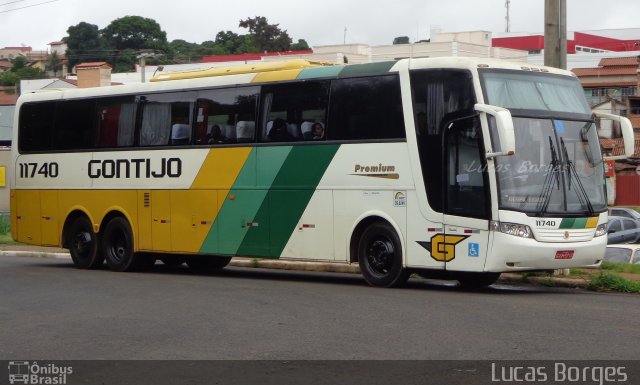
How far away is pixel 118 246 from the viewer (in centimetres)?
2128

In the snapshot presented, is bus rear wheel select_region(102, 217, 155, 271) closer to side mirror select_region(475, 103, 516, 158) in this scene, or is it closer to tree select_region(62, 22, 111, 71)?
side mirror select_region(475, 103, 516, 158)

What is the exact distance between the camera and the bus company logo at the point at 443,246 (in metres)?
15.6

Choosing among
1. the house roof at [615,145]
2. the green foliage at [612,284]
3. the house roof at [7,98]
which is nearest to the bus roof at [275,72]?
the green foliage at [612,284]

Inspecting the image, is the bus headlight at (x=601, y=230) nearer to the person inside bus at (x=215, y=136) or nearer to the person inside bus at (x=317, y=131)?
the person inside bus at (x=317, y=131)

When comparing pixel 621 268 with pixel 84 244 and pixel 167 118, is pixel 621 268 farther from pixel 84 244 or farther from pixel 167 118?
pixel 84 244

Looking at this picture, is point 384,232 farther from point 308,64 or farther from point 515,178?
point 308,64

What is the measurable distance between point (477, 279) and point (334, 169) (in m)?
2.86

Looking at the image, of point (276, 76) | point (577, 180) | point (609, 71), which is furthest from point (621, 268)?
point (609, 71)

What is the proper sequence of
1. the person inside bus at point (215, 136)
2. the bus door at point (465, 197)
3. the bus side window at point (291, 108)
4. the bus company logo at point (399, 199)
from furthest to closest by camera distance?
the person inside bus at point (215, 136) → the bus side window at point (291, 108) → the bus company logo at point (399, 199) → the bus door at point (465, 197)

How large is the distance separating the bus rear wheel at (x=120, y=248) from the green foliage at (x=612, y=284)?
893 centimetres

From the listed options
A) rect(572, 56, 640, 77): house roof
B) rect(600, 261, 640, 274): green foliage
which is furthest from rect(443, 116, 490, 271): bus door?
rect(572, 56, 640, 77): house roof
